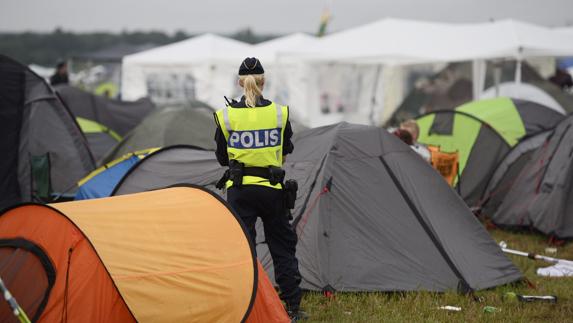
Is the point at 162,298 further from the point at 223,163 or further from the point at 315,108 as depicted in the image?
the point at 315,108

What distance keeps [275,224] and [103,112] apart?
30.9 ft

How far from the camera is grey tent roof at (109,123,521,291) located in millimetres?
5977

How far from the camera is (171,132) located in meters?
9.95

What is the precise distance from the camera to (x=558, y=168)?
845 cm

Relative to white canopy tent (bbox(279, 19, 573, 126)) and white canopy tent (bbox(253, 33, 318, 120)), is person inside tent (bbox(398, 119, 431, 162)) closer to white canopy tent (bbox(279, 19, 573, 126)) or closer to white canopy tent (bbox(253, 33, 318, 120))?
white canopy tent (bbox(279, 19, 573, 126))

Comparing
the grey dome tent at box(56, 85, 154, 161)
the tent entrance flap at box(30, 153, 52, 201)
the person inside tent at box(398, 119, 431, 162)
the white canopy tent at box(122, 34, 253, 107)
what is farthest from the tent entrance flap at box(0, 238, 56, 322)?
the white canopy tent at box(122, 34, 253, 107)

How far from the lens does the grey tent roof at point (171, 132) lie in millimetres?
9836

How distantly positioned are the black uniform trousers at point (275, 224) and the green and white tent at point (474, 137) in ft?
14.7

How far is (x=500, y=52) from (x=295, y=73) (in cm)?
668

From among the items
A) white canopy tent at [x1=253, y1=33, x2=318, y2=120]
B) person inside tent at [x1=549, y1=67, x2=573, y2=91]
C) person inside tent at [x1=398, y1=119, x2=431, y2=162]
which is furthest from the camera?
white canopy tent at [x1=253, y1=33, x2=318, y2=120]

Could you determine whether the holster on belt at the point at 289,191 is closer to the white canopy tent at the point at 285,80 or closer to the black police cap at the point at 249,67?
the black police cap at the point at 249,67

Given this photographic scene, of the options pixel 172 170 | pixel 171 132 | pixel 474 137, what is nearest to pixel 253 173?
pixel 172 170

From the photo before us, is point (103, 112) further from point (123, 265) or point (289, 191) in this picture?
point (123, 265)

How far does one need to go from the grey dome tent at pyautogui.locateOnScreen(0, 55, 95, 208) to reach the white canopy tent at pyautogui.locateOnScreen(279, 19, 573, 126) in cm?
1127
